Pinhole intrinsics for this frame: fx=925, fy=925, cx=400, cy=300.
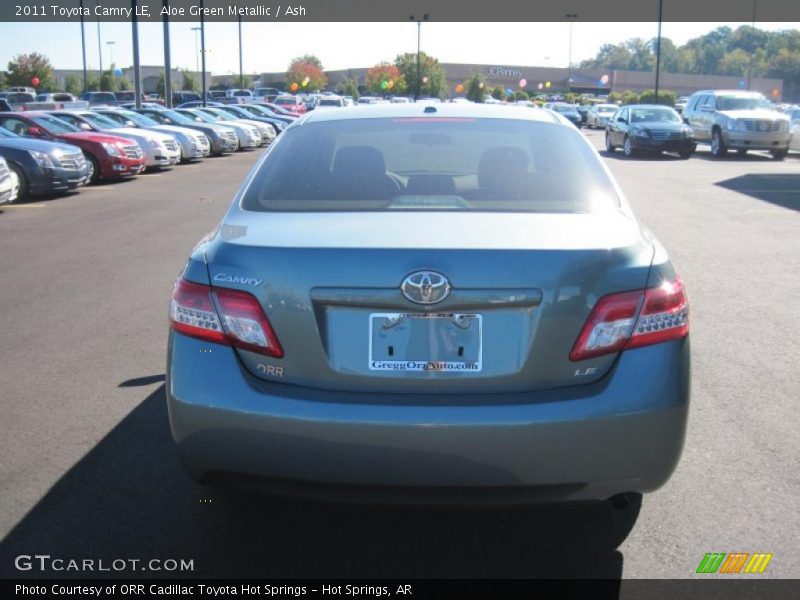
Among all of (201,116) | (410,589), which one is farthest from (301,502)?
(201,116)

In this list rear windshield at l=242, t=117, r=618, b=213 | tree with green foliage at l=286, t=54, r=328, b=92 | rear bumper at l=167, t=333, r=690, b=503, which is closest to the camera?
rear bumper at l=167, t=333, r=690, b=503

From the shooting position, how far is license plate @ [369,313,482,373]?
302 cm

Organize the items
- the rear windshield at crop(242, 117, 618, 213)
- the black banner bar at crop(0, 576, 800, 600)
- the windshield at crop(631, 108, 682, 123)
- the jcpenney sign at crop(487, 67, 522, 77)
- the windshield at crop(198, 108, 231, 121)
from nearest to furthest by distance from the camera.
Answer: the black banner bar at crop(0, 576, 800, 600), the rear windshield at crop(242, 117, 618, 213), the windshield at crop(631, 108, 682, 123), the windshield at crop(198, 108, 231, 121), the jcpenney sign at crop(487, 67, 522, 77)

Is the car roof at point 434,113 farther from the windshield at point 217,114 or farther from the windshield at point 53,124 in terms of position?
the windshield at point 217,114

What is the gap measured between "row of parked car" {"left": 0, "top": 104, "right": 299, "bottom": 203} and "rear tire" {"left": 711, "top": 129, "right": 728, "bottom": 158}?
1509 centimetres

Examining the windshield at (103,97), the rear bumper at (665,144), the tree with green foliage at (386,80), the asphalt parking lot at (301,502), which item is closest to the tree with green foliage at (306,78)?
the tree with green foliage at (386,80)

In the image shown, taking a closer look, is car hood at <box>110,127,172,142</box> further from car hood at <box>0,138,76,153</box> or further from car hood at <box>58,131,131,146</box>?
car hood at <box>0,138,76,153</box>

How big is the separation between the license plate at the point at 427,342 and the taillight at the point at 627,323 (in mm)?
343

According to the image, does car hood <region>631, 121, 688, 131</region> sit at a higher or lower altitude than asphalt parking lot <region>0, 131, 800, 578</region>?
higher

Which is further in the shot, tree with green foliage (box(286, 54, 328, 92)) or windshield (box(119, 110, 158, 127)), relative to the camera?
tree with green foliage (box(286, 54, 328, 92))

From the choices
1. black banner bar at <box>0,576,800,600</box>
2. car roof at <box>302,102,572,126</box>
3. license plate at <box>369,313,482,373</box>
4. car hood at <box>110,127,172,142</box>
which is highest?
car roof at <box>302,102,572,126</box>

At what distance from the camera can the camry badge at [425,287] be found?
2.97 meters

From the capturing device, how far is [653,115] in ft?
100

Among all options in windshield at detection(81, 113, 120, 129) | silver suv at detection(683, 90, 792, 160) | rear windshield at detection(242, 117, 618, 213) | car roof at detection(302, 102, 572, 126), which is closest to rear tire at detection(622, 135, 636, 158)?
silver suv at detection(683, 90, 792, 160)
